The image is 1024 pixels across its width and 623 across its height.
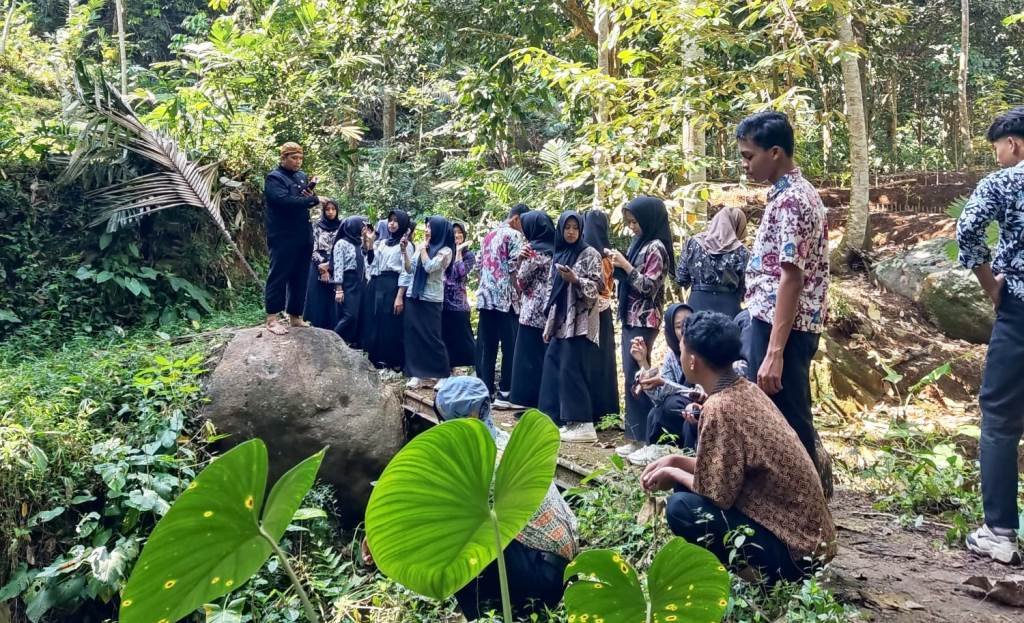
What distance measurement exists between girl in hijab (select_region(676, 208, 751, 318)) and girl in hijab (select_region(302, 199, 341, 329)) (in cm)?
441

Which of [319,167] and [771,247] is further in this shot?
[319,167]

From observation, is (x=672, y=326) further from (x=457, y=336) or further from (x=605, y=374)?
(x=457, y=336)

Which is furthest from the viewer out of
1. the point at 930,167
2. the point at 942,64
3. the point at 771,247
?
the point at 930,167

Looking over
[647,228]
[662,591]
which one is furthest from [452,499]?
[647,228]

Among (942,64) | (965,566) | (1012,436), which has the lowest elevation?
(965,566)

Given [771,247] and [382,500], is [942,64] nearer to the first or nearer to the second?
[771,247]

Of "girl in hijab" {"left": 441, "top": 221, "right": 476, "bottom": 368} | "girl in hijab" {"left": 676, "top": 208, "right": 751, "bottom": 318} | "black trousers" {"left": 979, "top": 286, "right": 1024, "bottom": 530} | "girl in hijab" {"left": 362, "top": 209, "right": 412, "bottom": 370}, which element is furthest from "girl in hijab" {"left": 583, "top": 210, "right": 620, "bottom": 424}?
"black trousers" {"left": 979, "top": 286, "right": 1024, "bottom": 530}

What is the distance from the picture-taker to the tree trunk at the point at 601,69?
6918mm

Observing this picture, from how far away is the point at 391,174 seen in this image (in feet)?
47.9

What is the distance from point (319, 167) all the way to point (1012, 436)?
9.45 metres

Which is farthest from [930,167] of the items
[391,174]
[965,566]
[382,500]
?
[382,500]

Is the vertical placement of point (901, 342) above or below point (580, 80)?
below

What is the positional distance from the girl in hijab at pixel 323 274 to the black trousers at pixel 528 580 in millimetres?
4959

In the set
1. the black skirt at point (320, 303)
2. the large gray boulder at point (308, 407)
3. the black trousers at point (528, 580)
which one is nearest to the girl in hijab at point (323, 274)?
the black skirt at point (320, 303)
